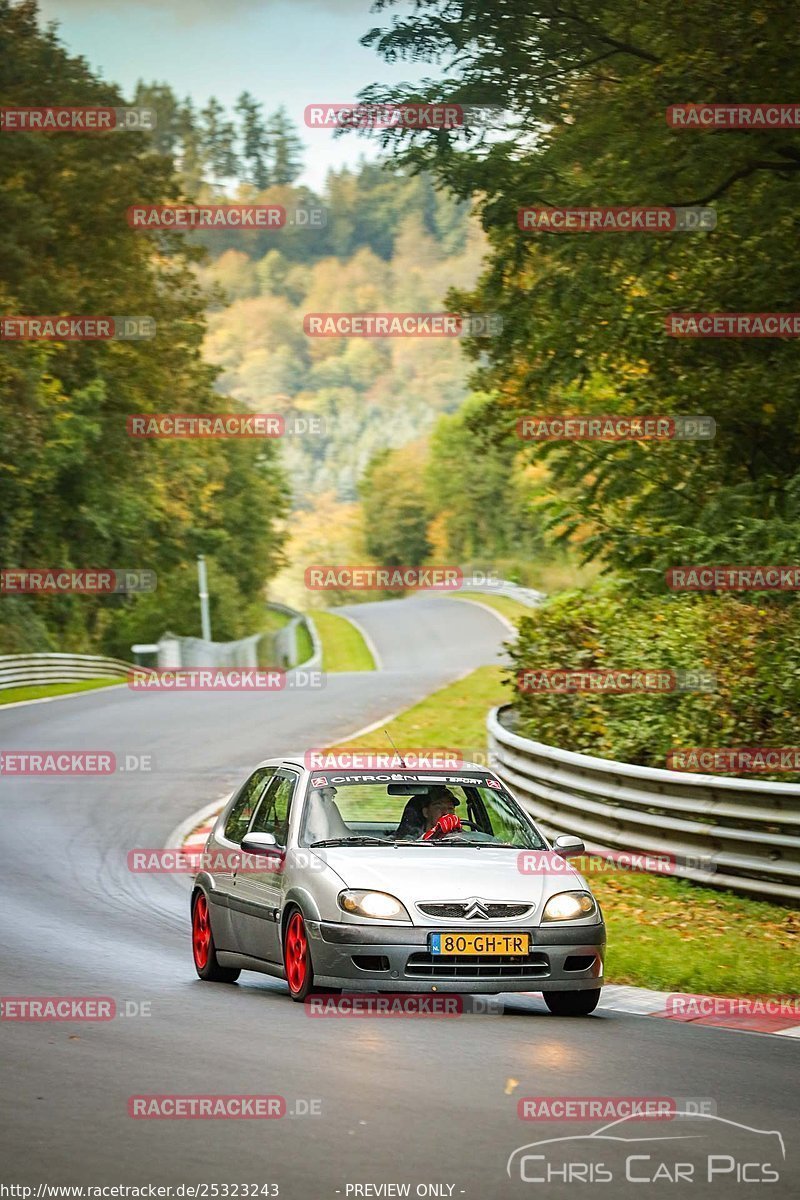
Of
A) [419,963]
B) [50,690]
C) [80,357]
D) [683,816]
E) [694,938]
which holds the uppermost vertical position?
[80,357]

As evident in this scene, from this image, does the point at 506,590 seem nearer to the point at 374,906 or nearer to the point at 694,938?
the point at 694,938

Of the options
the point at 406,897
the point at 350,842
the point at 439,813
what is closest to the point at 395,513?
the point at 439,813

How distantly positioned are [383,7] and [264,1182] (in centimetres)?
2282

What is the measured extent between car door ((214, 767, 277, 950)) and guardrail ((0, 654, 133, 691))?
32462 millimetres

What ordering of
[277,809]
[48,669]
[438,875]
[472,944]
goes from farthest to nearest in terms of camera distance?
[48,669] → [277,809] → [438,875] → [472,944]

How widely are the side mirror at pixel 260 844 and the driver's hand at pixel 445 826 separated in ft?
3.00

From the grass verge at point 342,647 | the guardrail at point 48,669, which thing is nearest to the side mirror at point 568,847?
the guardrail at point 48,669

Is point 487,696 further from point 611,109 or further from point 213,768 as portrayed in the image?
point 611,109

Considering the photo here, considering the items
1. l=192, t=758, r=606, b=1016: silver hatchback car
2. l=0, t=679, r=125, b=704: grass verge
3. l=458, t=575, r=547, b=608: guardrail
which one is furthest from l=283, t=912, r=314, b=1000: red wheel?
l=458, t=575, r=547, b=608: guardrail

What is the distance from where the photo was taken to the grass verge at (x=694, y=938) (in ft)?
37.1

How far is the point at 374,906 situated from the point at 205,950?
7.81ft

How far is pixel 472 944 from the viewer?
9.73 metres

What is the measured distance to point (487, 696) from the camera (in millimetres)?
40594

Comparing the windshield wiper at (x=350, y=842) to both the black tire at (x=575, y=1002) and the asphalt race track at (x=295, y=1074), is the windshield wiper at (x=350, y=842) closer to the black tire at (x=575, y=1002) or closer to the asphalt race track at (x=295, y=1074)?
the asphalt race track at (x=295, y=1074)
